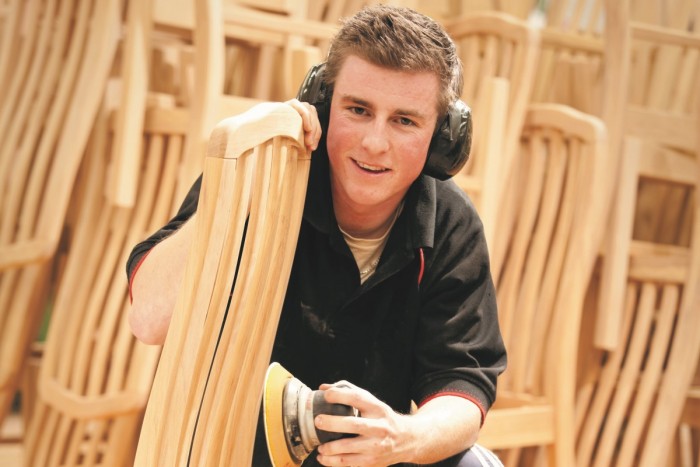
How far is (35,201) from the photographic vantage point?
2.00 metres

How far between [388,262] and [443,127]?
0.19 meters

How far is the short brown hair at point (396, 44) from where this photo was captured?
1.09m

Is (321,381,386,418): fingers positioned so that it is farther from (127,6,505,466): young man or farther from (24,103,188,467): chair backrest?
(24,103,188,467): chair backrest

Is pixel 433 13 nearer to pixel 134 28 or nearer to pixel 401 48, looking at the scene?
pixel 134 28

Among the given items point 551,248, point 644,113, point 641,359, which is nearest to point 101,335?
point 551,248

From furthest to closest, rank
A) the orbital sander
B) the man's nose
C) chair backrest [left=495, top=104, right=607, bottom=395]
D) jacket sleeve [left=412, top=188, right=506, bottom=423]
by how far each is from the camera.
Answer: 1. chair backrest [left=495, top=104, right=607, bottom=395]
2. jacket sleeve [left=412, top=188, right=506, bottom=423]
3. the man's nose
4. the orbital sander

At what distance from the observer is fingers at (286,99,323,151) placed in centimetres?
99

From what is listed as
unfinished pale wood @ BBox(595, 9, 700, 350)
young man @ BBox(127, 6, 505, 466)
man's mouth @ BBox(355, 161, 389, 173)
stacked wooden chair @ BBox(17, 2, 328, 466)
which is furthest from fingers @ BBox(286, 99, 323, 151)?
unfinished pale wood @ BBox(595, 9, 700, 350)

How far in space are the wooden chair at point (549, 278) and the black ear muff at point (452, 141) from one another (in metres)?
0.79

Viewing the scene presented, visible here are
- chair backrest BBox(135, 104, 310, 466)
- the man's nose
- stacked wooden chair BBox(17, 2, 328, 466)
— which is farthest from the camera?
stacked wooden chair BBox(17, 2, 328, 466)

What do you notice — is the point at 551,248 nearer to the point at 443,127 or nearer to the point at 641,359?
the point at 641,359

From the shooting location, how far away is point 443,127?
118 centimetres

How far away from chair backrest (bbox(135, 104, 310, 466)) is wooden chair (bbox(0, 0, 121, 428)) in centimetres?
112

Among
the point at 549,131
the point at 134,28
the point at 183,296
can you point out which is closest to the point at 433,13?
the point at 549,131
